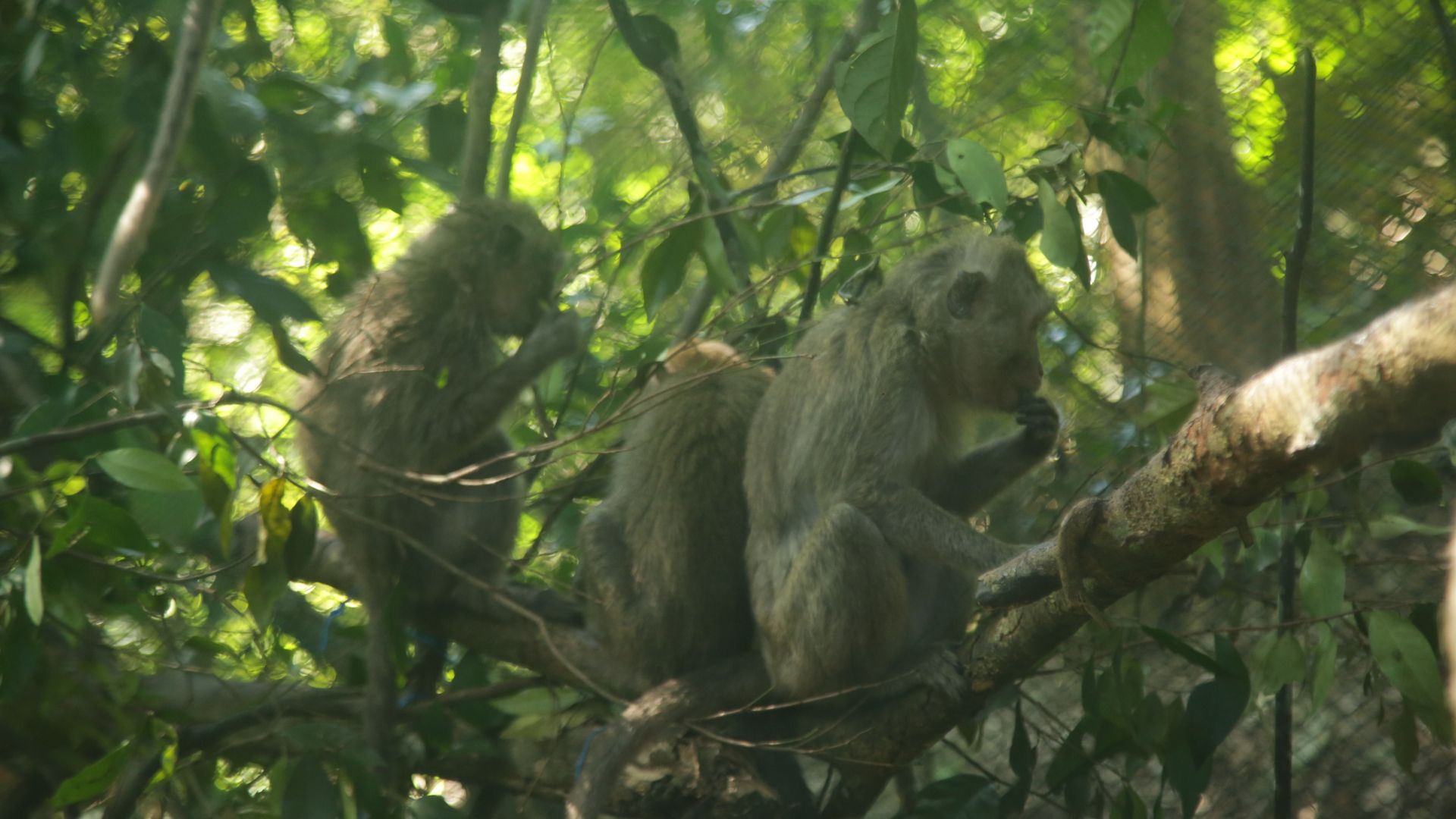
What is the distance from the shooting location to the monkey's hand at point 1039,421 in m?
4.77

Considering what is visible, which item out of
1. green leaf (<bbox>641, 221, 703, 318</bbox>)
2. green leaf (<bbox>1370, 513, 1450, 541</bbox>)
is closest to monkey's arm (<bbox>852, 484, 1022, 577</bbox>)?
green leaf (<bbox>1370, 513, 1450, 541</bbox>)

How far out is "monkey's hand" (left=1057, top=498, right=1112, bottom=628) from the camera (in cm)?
319

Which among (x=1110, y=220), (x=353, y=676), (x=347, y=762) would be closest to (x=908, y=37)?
(x=1110, y=220)

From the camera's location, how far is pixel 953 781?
14.7ft

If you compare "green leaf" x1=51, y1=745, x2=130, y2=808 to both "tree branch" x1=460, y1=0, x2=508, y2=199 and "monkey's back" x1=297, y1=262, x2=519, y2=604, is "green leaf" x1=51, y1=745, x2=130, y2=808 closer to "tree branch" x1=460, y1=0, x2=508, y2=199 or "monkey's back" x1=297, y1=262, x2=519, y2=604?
"monkey's back" x1=297, y1=262, x2=519, y2=604

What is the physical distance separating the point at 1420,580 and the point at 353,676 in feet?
16.3

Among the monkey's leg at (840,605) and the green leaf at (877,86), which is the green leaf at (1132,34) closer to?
the green leaf at (877,86)

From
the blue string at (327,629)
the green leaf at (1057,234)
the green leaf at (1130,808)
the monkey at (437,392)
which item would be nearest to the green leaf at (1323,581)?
the green leaf at (1130,808)

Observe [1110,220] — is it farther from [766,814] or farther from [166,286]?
[166,286]

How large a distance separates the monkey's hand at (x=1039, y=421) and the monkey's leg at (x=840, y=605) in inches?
33.6

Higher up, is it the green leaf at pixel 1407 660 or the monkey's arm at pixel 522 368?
the monkey's arm at pixel 522 368

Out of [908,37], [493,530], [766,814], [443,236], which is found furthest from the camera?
[443,236]

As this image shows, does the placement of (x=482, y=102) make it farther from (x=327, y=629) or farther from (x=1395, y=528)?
(x=1395, y=528)

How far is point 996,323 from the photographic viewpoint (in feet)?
15.7
